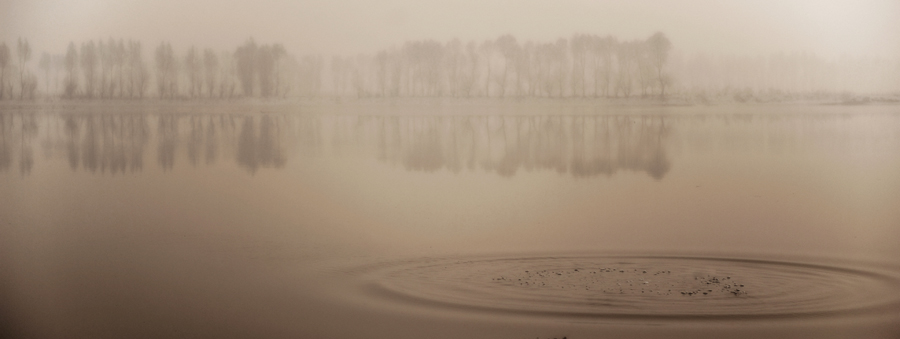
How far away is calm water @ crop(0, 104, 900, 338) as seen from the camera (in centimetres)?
431

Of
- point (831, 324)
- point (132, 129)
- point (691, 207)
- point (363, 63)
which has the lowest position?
point (831, 324)

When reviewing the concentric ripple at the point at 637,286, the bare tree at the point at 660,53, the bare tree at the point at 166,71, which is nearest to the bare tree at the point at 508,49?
the bare tree at the point at 660,53

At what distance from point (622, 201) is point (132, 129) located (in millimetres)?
6055

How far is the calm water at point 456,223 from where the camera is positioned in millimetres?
4309

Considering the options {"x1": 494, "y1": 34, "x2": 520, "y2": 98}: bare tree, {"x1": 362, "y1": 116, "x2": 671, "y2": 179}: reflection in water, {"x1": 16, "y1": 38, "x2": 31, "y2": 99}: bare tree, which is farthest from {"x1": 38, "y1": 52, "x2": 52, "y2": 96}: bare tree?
{"x1": 494, "y1": 34, "x2": 520, "y2": 98}: bare tree

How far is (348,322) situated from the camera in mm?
4227

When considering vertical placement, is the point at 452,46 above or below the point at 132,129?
above

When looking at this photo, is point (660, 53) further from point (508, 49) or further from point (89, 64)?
point (89, 64)

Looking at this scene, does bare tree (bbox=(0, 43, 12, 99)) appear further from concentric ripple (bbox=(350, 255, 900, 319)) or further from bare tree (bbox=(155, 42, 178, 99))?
concentric ripple (bbox=(350, 255, 900, 319))

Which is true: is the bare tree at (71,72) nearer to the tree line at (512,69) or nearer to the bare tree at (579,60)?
the tree line at (512,69)

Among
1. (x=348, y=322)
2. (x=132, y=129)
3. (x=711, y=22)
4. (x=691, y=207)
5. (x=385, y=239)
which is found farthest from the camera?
(x=132, y=129)

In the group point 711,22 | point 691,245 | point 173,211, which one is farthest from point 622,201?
point 173,211

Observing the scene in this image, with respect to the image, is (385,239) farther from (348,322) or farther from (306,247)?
(348,322)

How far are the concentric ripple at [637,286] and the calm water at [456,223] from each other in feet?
0.06
